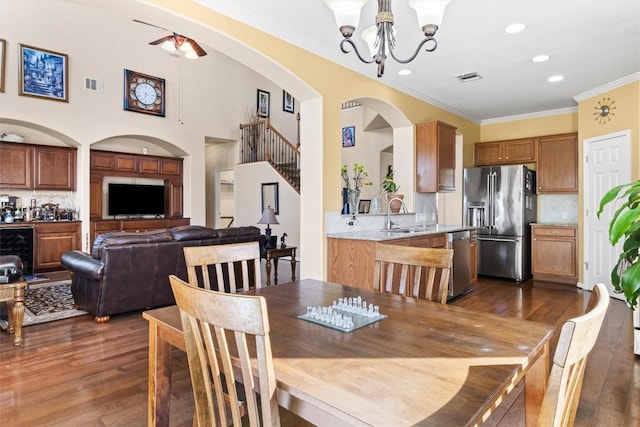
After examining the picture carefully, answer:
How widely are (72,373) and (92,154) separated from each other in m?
5.81

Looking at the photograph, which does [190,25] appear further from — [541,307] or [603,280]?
[603,280]

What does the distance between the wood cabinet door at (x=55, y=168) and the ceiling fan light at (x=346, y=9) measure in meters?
6.66

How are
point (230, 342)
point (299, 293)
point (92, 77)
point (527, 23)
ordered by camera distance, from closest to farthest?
point (230, 342), point (299, 293), point (527, 23), point (92, 77)

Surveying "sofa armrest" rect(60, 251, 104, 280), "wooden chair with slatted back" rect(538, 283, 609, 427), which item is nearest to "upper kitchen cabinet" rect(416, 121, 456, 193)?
"sofa armrest" rect(60, 251, 104, 280)

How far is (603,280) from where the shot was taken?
4938mm

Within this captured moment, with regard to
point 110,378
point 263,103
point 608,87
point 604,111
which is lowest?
point 110,378

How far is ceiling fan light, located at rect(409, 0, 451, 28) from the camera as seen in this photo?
195 cm

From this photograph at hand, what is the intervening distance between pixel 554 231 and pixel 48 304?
6.92 m

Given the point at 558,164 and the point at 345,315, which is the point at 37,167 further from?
the point at 558,164

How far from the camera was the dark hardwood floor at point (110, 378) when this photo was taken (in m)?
2.07

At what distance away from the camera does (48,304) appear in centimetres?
428

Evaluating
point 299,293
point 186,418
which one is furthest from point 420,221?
point 186,418

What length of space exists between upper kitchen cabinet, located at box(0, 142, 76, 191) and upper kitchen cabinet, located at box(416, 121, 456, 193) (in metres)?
6.15

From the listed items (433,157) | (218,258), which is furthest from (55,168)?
(433,157)
